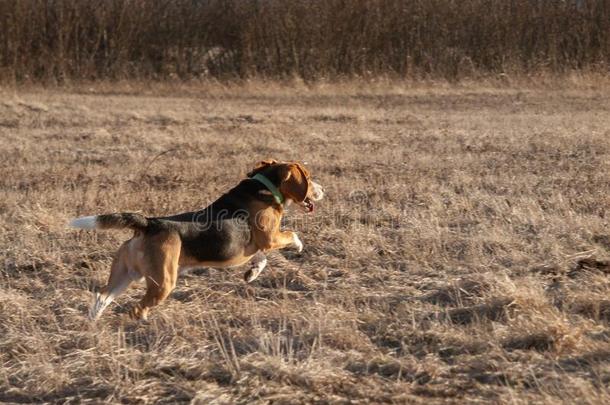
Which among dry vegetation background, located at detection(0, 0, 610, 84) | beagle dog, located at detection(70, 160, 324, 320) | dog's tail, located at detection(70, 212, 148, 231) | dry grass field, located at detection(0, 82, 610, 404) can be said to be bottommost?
dry grass field, located at detection(0, 82, 610, 404)

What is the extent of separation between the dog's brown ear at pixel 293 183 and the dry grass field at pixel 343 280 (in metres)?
0.52

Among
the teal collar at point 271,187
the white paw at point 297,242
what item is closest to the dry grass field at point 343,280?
the white paw at point 297,242

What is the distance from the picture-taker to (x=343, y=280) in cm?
660

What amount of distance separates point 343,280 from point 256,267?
59cm

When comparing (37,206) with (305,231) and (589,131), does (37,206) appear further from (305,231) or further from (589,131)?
(589,131)

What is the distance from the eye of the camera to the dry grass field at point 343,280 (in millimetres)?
4797

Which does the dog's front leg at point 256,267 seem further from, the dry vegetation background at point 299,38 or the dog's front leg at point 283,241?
the dry vegetation background at point 299,38

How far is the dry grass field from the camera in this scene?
189 inches

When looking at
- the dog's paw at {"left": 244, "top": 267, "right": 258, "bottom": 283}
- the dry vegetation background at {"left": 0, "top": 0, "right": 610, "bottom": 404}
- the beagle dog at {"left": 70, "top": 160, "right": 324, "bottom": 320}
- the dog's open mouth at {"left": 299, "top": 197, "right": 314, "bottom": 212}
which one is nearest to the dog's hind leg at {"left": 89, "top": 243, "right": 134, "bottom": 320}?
the beagle dog at {"left": 70, "top": 160, "right": 324, "bottom": 320}

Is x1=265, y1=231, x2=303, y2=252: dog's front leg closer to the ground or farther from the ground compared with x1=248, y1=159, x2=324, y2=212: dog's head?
closer to the ground

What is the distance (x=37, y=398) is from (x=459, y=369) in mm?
2054

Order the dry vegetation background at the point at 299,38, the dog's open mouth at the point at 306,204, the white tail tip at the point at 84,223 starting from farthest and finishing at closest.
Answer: the dry vegetation background at the point at 299,38, the dog's open mouth at the point at 306,204, the white tail tip at the point at 84,223

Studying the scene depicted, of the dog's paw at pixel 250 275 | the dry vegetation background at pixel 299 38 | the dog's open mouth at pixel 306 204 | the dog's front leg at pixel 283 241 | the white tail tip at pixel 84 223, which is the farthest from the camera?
the dry vegetation background at pixel 299 38

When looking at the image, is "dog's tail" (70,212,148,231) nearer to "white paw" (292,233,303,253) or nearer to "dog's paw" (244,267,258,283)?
"dog's paw" (244,267,258,283)
